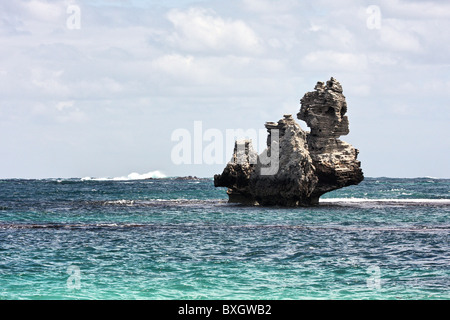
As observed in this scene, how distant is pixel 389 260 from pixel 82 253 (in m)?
13.9

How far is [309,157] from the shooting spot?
58000 millimetres

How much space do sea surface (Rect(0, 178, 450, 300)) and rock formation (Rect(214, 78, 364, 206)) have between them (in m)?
10.5

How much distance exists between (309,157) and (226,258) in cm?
3142

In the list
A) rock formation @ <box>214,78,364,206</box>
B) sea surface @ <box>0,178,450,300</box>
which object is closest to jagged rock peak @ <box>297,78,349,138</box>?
rock formation @ <box>214,78,364,206</box>

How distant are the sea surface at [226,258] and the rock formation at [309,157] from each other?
34.4 ft

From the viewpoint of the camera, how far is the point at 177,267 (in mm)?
25578

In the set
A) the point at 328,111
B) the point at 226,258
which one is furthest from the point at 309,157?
the point at 226,258

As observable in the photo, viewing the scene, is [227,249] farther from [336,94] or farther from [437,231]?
[336,94]

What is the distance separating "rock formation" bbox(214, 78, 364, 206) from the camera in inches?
2292

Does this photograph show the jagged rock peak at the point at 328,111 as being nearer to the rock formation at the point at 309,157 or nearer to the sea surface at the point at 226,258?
the rock formation at the point at 309,157

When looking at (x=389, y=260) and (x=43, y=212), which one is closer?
(x=389, y=260)

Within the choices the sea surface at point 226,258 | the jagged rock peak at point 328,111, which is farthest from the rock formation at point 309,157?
the sea surface at point 226,258
